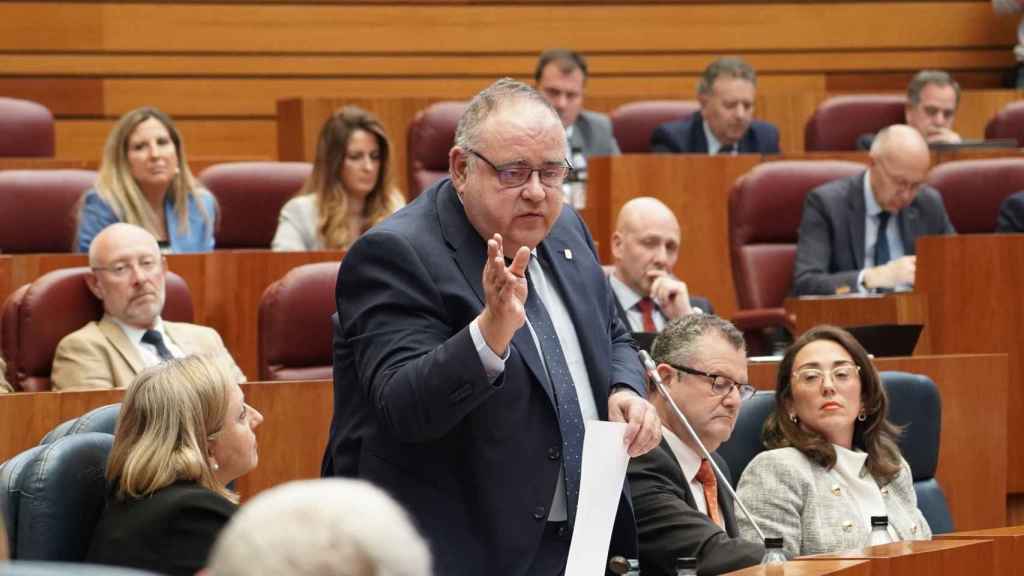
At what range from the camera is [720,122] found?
5.26m

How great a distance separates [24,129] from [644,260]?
2226mm

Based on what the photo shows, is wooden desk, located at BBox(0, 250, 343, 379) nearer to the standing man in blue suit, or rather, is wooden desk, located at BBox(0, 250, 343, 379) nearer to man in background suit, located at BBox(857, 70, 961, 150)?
the standing man in blue suit

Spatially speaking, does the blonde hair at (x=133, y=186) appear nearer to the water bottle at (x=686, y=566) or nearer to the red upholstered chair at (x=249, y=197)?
the red upholstered chair at (x=249, y=197)

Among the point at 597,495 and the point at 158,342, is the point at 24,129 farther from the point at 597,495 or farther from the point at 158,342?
the point at 597,495

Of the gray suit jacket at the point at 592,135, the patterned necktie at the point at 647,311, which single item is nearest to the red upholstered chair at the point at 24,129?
the gray suit jacket at the point at 592,135

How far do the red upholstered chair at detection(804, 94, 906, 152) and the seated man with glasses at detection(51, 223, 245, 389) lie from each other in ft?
9.33

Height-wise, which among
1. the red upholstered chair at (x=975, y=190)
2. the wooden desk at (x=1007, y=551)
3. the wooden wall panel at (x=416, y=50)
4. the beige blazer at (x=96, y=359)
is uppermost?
the wooden wall panel at (x=416, y=50)

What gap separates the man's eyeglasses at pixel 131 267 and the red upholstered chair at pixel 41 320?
0.08 metres

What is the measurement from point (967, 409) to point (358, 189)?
1.71m

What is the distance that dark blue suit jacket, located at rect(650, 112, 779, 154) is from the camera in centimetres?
530

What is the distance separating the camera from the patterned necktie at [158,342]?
3430 millimetres

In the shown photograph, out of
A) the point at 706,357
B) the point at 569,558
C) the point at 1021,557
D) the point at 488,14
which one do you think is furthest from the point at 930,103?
the point at 569,558

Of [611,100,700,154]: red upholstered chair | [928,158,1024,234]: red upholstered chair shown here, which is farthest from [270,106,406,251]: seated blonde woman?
[928,158,1024,234]: red upholstered chair

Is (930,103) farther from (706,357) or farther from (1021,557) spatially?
(1021,557)
